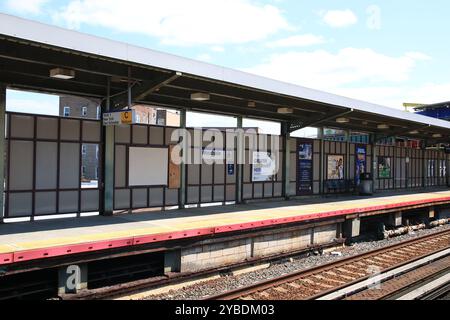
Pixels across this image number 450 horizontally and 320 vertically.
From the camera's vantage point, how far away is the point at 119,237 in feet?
28.6

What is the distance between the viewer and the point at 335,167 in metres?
21.3

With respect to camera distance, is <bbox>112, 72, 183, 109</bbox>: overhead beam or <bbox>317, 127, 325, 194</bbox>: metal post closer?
<bbox>112, 72, 183, 109</bbox>: overhead beam

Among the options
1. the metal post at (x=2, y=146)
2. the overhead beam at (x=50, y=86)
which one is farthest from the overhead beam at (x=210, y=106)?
the metal post at (x=2, y=146)

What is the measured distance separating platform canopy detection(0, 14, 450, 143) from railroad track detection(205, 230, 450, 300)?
16.4 feet

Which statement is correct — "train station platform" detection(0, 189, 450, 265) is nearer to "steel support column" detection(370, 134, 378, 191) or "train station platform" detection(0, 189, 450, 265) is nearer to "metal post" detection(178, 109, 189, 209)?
"metal post" detection(178, 109, 189, 209)

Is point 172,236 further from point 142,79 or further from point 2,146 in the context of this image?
point 2,146

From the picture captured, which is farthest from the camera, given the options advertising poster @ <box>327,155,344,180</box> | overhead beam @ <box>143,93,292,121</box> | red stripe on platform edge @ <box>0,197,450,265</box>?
advertising poster @ <box>327,155,344,180</box>

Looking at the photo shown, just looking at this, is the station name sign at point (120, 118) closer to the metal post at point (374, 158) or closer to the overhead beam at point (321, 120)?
the overhead beam at point (321, 120)

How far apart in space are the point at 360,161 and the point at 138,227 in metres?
16.0

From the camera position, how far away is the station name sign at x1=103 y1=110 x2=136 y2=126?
10.4 m

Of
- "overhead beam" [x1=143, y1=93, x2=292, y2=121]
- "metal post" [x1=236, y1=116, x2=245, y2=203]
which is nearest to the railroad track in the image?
"metal post" [x1=236, y1=116, x2=245, y2=203]

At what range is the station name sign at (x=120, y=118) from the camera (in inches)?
408

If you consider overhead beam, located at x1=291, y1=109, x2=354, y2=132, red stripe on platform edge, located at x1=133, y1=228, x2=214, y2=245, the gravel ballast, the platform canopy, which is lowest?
the gravel ballast

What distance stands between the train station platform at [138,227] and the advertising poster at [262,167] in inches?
65.6
